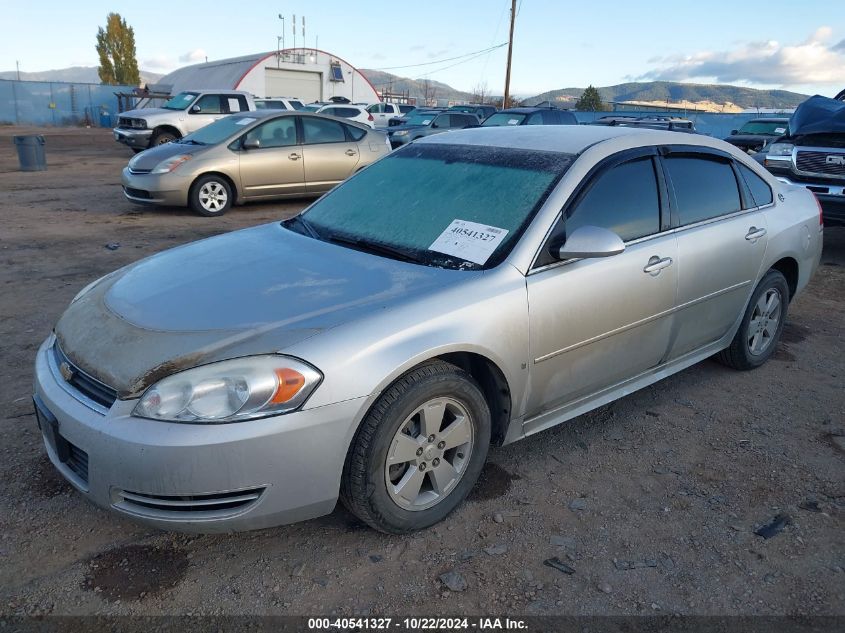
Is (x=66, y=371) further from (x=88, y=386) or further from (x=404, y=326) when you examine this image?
(x=404, y=326)

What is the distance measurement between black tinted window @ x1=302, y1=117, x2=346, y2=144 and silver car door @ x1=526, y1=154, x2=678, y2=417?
7.66 metres

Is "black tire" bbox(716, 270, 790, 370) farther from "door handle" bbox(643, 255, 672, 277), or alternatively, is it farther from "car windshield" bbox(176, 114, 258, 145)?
"car windshield" bbox(176, 114, 258, 145)

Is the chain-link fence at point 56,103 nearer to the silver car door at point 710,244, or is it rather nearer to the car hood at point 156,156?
the car hood at point 156,156

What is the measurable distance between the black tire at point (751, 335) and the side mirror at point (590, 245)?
1.86 m

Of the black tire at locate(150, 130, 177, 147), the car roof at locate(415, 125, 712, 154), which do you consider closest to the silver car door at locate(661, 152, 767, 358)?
the car roof at locate(415, 125, 712, 154)

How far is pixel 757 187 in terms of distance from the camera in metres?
4.40

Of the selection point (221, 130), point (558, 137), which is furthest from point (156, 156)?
point (558, 137)

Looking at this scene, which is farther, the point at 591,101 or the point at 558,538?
the point at 591,101

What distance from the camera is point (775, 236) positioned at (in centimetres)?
436

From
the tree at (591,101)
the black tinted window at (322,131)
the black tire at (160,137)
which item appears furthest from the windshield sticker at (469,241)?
the tree at (591,101)

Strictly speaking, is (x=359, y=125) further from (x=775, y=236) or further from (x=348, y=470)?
(x=348, y=470)

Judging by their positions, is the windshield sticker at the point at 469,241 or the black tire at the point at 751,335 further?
the black tire at the point at 751,335

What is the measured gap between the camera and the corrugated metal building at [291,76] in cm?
4034

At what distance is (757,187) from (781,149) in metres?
4.92
